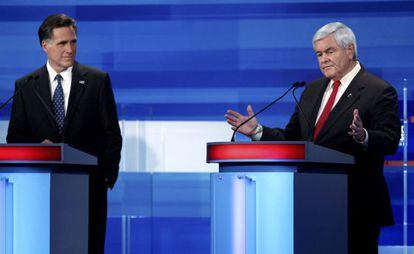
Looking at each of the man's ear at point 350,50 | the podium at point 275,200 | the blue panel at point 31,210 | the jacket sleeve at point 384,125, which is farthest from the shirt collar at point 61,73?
the jacket sleeve at point 384,125

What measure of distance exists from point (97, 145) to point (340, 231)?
49.6 inches

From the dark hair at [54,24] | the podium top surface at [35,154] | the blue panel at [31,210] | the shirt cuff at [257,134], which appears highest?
the dark hair at [54,24]

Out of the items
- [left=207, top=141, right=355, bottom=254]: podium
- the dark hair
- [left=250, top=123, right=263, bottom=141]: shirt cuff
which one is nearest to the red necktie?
[left=250, top=123, right=263, bottom=141]: shirt cuff

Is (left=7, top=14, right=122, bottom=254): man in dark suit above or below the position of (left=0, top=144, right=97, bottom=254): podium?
above

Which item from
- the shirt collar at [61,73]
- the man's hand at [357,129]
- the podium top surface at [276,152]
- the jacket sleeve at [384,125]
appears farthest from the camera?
the shirt collar at [61,73]

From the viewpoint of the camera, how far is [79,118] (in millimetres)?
4441

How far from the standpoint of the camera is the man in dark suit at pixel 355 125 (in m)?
4.00

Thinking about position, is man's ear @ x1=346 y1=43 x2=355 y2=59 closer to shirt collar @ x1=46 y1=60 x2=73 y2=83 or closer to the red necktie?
the red necktie

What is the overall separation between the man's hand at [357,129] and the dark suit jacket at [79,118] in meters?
1.16

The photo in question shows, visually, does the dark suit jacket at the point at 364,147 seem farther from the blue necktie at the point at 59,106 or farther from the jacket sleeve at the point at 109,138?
the blue necktie at the point at 59,106

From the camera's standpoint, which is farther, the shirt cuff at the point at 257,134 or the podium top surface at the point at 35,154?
the shirt cuff at the point at 257,134

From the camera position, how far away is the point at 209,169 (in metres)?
6.32

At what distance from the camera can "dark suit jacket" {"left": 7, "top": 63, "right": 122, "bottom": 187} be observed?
4.43 metres

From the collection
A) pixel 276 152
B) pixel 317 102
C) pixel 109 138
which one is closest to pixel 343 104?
pixel 317 102
